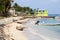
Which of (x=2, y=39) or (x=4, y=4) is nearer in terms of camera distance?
(x=2, y=39)

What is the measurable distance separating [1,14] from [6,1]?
23.0ft

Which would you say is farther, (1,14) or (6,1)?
(1,14)

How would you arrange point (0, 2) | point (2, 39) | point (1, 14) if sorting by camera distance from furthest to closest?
point (1, 14) → point (0, 2) → point (2, 39)

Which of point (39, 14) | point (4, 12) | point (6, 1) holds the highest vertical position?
point (6, 1)

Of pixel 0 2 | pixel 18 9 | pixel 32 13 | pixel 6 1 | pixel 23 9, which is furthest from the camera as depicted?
pixel 32 13

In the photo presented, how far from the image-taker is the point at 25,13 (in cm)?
13888

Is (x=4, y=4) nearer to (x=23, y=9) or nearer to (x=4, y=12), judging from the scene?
(x=4, y=12)

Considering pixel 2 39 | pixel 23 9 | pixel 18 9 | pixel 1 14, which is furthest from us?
pixel 23 9

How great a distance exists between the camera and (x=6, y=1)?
216 feet

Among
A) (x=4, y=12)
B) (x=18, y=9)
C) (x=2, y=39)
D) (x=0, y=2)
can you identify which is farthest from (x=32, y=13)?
(x=2, y=39)

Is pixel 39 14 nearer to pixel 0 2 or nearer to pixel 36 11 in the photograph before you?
pixel 36 11

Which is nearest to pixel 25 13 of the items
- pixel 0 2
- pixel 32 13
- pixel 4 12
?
pixel 32 13

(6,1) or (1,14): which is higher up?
(6,1)

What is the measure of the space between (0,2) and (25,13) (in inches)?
3127
